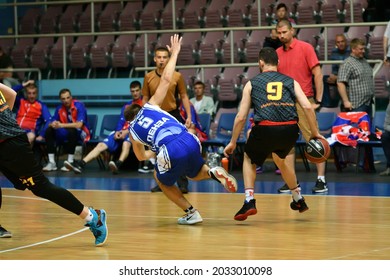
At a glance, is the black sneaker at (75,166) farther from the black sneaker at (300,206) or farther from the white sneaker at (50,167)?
the black sneaker at (300,206)

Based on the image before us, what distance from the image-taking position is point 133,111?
367 inches

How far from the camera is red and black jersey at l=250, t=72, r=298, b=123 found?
934 cm

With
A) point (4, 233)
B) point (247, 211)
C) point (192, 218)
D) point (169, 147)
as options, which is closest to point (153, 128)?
point (169, 147)

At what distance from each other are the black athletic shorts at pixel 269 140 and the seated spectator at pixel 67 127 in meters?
7.51

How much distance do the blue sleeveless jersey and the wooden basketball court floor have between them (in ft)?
2.70

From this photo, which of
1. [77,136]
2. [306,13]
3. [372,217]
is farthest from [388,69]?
[372,217]

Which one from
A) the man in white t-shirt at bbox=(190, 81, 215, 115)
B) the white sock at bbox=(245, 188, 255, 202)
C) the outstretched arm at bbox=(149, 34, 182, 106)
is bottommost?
the white sock at bbox=(245, 188, 255, 202)

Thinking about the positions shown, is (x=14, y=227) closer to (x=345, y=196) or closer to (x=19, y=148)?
(x=19, y=148)

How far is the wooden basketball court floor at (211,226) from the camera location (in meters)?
7.61

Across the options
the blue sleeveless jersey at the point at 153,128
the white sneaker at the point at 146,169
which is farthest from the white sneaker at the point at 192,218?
the white sneaker at the point at 146,169

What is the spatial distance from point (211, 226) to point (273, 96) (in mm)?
1362

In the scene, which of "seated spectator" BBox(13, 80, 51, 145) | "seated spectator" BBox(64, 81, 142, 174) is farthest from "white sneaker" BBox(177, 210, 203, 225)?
"seated spectator" BBox(13, 80, 51, 145)

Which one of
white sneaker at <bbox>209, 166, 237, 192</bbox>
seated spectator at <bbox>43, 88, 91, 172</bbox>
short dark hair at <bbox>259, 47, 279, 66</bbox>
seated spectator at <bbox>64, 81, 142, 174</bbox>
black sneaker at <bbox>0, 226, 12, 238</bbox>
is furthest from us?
seated spectator at <bbox>43, 88, 91, 172</bbox>

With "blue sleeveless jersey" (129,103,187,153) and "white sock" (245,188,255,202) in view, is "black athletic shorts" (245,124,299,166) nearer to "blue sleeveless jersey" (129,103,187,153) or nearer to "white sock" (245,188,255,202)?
"white sock" (245,188,255,202)
